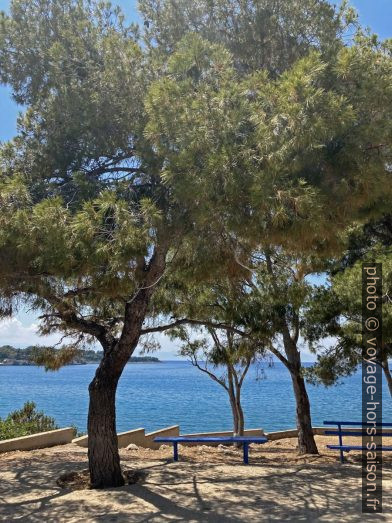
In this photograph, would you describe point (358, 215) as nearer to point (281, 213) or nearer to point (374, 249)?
point (281, 213)

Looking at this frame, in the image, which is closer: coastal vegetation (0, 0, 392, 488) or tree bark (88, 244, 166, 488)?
coastal vegetation (0, 0, 392, 488)

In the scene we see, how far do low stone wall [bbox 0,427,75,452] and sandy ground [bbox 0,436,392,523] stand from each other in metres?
1.73

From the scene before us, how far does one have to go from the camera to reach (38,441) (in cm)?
1008

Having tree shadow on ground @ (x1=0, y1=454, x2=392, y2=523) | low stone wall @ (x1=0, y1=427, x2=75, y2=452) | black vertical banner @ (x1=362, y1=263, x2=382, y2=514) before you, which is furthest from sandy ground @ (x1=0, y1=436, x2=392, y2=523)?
low stone wall @ (x1=0, y1=427, x2=75, y2=452)

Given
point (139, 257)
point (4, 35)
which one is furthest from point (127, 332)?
point (4, 35)

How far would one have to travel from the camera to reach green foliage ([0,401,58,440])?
11521 millimetres

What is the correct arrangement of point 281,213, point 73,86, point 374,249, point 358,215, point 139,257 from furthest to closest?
point 374,249
point 73,86
point 358,215
point 139,257
point 281,213

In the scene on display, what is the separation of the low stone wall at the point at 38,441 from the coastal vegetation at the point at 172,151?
12.1 feet

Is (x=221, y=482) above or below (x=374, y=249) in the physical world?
below

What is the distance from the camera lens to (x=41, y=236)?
482 centimetres

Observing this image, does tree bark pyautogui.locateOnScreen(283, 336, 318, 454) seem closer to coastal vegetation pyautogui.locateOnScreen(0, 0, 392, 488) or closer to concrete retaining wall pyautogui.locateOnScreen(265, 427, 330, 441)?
coastal vegetation pyautogui.locateOnScreen(0, 0, 392, 488)

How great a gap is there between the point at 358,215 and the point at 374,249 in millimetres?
2828

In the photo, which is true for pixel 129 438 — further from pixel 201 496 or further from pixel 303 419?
pixel 201 496

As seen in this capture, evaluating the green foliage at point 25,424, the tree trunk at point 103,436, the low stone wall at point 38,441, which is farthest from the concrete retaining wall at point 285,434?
the tree trunk at point 103,436
